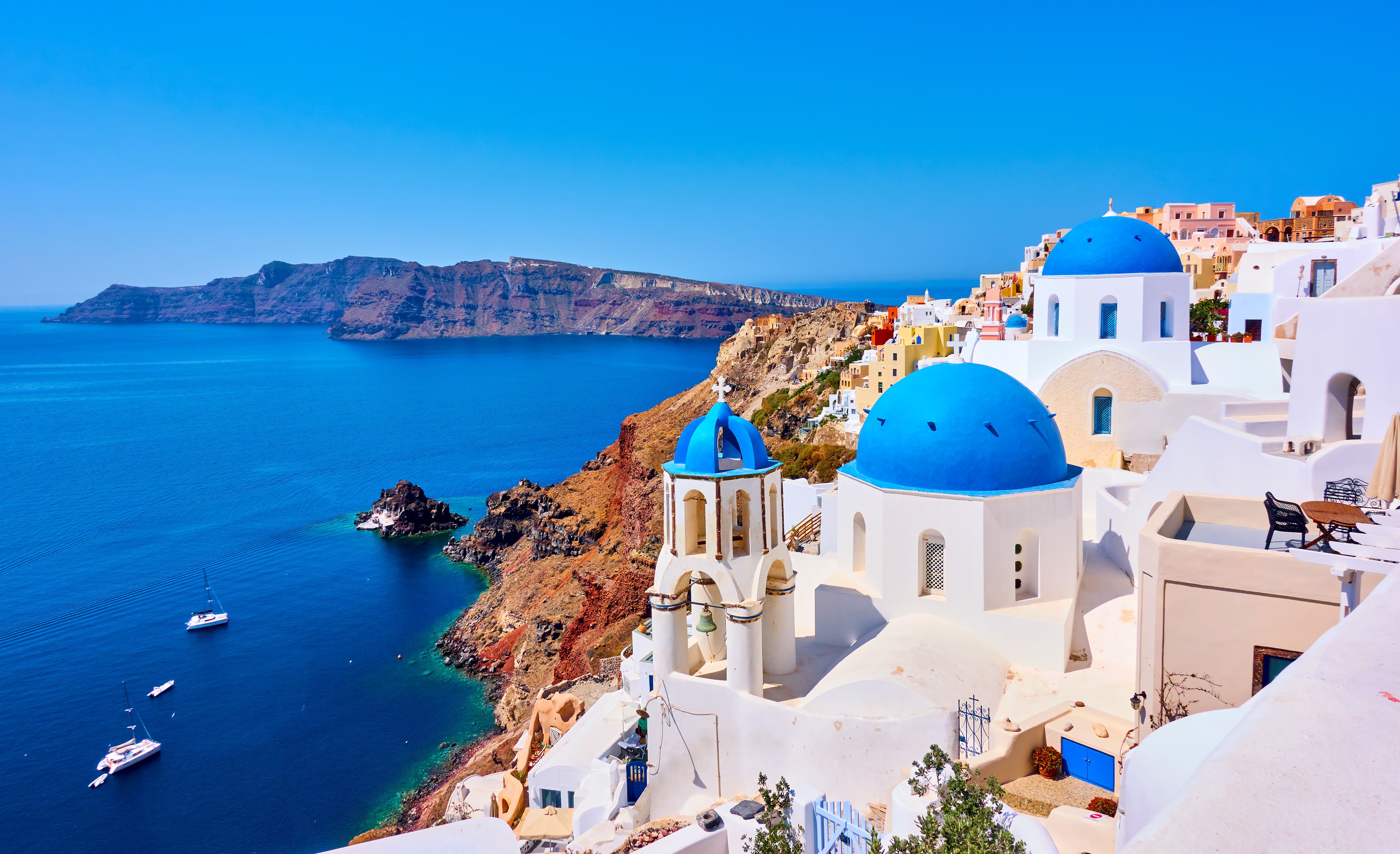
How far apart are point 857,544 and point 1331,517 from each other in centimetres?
684

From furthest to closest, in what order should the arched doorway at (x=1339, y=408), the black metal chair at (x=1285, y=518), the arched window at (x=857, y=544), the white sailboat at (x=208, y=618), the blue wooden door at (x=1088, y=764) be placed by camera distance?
the white sailboat at (x=208, y=618), the arched window at (x=857, y=544), the arched doorway at (x=1339, y=408), the blue wooden door at (x=1088, y=764), the black metal chair at (x=1285, y=518)

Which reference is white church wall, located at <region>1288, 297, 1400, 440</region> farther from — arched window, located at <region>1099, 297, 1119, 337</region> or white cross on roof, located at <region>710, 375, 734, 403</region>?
arched window, located at <region>1099, 297, 1119, 337</region>

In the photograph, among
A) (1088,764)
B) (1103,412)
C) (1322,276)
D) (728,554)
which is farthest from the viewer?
(1322,276)

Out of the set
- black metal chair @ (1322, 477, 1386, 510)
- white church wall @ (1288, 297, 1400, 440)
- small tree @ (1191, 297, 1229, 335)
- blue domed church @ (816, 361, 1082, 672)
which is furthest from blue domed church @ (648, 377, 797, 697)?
small tree @ (1191, 297, 1229, 335)

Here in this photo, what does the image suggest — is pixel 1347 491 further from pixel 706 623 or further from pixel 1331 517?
pixel 706 623

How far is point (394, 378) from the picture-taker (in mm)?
129625

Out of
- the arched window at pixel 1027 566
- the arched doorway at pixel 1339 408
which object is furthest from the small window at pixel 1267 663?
the arched doorway at pixel 1339 408

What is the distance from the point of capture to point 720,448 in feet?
37.7

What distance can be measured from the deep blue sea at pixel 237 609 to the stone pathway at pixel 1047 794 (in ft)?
65.7

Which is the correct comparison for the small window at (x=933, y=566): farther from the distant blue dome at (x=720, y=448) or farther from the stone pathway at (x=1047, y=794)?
the stone pathway at (x=1047, y=794)

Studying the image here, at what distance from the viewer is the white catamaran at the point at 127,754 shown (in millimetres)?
26203

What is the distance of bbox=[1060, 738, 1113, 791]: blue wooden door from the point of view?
8.95m

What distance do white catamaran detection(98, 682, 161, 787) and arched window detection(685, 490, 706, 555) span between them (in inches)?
974

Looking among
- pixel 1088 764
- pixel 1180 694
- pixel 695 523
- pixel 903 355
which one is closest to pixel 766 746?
pixel 695 523
